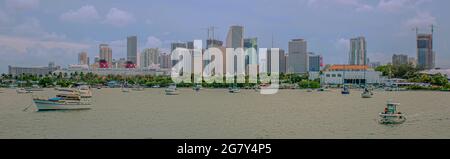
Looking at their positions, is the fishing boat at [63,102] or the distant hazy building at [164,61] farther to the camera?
the distant hazy building at [164,61]

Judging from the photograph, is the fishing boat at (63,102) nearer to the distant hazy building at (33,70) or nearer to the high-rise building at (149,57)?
the distant hazy building at (33,70)

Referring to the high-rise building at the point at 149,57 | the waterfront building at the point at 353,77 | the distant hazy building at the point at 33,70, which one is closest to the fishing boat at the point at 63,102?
the waterfront building at the point at 353,77

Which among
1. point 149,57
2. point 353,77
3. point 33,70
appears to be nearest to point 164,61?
point 149,57

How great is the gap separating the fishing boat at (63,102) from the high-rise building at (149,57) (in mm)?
129693

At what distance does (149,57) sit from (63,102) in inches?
5233

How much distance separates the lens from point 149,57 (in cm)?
15700

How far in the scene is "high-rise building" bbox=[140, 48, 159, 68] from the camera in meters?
156

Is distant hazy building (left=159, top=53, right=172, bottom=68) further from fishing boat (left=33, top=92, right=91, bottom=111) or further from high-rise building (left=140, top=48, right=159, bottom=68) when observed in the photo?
fishing boat (left=33, top=92, right=91, bottom=111)

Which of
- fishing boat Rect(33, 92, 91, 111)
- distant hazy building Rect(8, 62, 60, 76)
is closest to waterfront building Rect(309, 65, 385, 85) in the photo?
fishing boat Rect(33, 92, 91, 111)

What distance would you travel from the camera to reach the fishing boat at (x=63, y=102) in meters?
24.8

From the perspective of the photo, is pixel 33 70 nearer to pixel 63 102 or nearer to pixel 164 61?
pixel 164 61

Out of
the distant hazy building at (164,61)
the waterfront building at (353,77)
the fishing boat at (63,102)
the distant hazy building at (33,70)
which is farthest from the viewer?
the distant hazy building at (164,61)
